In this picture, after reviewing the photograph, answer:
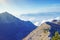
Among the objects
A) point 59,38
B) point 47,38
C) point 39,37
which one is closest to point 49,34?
point 47,38

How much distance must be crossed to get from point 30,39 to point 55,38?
377 ft

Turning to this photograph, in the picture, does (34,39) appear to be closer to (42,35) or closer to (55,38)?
(42,35)

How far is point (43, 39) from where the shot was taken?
167 m

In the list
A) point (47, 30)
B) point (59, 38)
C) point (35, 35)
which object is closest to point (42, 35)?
point (47, 30)

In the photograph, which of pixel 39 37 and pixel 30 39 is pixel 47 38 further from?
pixel 30 39

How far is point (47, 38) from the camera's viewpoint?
6319 inches

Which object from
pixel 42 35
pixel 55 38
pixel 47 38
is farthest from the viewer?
pixel 42 35

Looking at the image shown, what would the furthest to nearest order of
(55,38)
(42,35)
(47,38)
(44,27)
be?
(44,27), (42,35), (47,38), (55,38)

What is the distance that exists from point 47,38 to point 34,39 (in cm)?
2590

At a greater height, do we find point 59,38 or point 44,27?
point 44,27

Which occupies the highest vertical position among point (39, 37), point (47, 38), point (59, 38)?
point (39, 37)

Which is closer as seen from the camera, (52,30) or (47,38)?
(47,38)

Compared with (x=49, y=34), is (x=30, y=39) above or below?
above

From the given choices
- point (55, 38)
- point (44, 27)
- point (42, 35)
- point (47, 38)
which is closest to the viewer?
point (55, 38)
